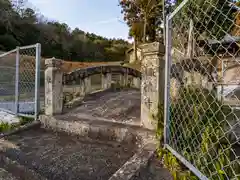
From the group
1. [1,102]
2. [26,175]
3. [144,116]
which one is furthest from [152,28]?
[26,175]

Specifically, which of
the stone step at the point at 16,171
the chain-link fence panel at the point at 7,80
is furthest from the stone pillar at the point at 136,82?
the stone step at the point at 16,171

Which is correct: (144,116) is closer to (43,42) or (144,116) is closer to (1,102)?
(1,102)

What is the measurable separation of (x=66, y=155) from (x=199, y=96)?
157 centimetres

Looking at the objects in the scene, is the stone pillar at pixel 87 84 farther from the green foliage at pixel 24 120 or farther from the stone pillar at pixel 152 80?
the stone pillar at pixel 152 80

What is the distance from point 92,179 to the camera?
1.70 meters

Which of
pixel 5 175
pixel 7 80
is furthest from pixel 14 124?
pixel 5 175

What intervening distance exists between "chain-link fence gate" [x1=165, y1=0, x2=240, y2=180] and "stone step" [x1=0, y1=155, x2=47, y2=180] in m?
1.32

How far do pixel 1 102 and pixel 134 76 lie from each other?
373cm

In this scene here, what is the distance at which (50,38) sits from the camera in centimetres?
1605

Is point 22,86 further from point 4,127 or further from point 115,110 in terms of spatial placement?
point 115,110

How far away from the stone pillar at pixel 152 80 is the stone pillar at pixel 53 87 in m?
1.76

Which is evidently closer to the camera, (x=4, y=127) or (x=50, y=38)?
(x=4, y=127)

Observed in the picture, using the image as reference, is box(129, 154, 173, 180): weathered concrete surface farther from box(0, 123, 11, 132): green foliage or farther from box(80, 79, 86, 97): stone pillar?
box(80, 79, 86, 97): stone pillar

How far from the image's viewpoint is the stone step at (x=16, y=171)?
6.09ft
